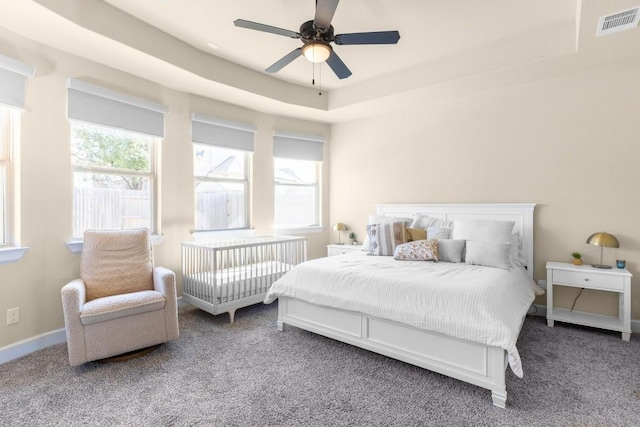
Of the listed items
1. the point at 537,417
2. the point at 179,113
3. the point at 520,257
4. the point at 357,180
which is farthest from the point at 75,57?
the point at 520,257

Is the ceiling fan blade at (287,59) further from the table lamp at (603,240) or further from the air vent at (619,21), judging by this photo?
the table lamp at (603,240)

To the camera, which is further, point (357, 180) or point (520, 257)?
point (357, 180)

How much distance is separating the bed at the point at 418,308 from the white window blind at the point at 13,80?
8.57ft

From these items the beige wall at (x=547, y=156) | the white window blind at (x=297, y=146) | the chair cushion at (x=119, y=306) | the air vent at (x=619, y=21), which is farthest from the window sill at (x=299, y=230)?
the air vent at (x=619, y=21)

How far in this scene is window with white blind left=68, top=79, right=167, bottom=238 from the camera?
2.97 m

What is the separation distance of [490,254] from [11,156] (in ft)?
13.9

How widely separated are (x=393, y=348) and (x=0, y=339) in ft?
10.0

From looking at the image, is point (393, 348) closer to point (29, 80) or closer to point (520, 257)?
point (520, 257)

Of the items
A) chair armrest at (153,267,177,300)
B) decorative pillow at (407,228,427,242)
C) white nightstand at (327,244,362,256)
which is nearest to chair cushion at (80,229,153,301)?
chair armrest at (153,267,177,300)

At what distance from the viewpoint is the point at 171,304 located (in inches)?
105

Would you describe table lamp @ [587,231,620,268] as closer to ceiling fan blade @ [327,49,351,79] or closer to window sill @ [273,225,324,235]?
ceiling fan blade @ [327,49,351,79]

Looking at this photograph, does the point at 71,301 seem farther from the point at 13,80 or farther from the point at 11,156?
the point at 13,80

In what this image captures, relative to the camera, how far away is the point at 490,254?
2906 mm

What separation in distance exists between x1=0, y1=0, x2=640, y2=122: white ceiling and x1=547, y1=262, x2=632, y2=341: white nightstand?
6.49 feet
